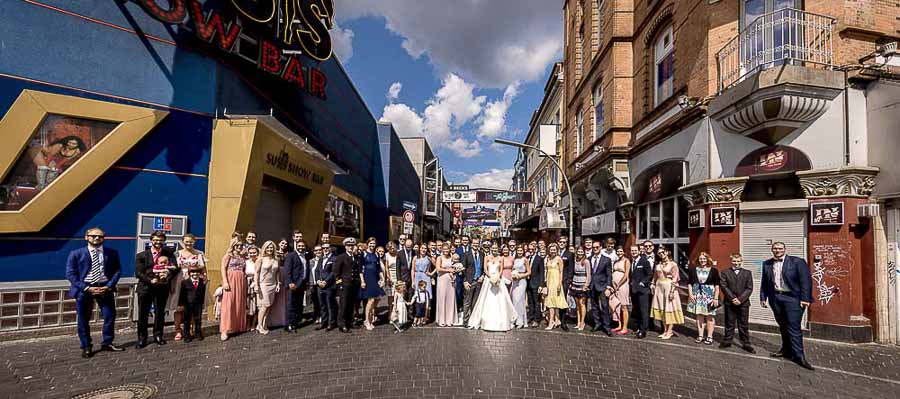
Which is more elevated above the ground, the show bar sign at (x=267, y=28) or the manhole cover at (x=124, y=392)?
the show bar sign at (x=267, y=28)

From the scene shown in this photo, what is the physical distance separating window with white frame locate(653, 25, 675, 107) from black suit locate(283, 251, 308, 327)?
1028 cm

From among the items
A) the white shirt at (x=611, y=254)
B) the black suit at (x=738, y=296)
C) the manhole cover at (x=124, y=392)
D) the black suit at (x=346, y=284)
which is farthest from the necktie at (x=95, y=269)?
the black suit at (x=738, y=296)

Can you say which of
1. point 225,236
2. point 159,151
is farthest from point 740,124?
point 159,151

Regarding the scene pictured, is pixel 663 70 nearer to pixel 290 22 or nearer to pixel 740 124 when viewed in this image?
pixel 740 124

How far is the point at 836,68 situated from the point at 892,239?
3.15 meters

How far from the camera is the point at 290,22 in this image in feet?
38.4

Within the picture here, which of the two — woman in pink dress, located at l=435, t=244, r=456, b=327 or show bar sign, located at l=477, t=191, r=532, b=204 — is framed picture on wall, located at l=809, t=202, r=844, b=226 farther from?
show bar sign, located at l=477, t=191, r=532, b=204

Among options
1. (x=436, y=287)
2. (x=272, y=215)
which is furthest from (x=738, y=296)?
(x=272, y=215)

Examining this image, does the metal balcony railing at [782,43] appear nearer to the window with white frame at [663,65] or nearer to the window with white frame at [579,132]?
the window with white frame at [663,65]

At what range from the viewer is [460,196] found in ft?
112

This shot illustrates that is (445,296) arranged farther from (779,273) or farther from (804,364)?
(804,364)

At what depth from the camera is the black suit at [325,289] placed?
8219 mm

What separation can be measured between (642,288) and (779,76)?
4.45m

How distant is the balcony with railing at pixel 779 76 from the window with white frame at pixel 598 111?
23.9 feet
